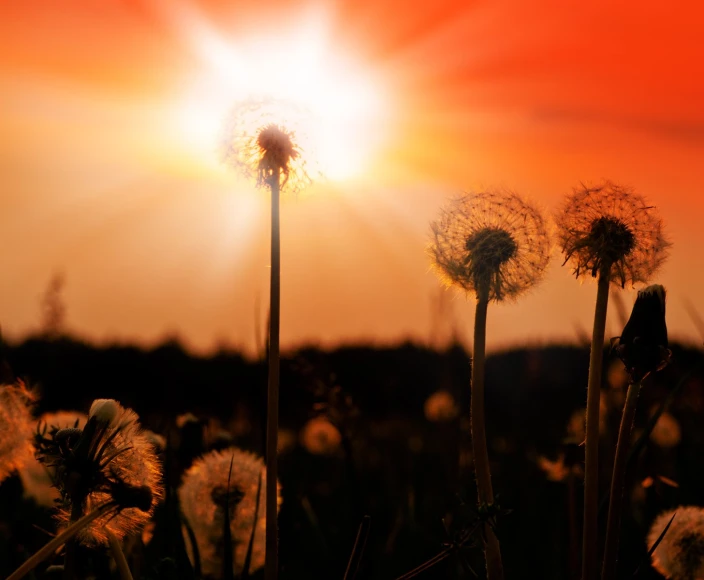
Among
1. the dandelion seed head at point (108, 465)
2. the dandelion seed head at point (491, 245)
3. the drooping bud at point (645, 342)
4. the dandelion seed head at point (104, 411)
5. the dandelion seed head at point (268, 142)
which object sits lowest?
the dandelion seed head at point (108, 465)

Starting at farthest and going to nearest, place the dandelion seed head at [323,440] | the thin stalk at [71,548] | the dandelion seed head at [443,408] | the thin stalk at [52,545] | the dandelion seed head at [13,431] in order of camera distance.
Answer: the dandelion seed head at [323,440] < the dandelion seed head at [443,408] < the dandelion seed head at [13,431] < the thin stalk at [71,548] < the thin stalk at [52,545]

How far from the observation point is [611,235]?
2508 mm

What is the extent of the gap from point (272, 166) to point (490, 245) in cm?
70

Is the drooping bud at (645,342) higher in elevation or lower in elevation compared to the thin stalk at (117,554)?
higher

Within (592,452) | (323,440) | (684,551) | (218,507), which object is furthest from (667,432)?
(592,452)

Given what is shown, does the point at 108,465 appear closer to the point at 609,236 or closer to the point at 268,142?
the point at 268,142

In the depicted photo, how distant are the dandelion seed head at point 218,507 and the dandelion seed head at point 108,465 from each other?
1129mm

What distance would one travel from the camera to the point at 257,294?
2893 mm

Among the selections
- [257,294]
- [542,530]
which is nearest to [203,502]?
[257,294]

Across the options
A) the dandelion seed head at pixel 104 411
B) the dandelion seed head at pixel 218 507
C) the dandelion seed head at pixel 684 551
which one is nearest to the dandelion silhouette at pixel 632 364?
the dandelion seed head at pixel 684 551

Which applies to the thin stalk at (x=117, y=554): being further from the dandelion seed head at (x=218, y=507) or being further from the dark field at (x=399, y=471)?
the dandelion seed head at (x=218, y=507)

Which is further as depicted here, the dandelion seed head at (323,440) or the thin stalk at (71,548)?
the dandelion seed head at (323,440)

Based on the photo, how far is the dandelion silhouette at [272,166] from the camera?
216 centimetres

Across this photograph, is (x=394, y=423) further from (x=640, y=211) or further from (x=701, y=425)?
(x=640, y=211)
